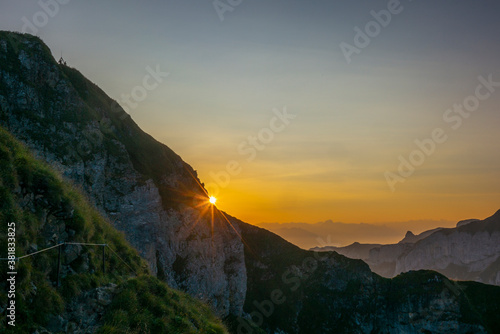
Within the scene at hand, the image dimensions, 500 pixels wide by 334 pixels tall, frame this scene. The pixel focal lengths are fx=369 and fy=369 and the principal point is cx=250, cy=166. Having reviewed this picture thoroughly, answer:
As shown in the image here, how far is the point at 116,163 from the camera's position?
232ft

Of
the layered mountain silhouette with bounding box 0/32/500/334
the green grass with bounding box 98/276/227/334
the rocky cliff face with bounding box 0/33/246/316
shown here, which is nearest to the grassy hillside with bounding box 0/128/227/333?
the green grass with bounding box 98/276/227/334

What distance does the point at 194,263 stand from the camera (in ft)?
285

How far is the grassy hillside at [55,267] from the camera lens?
501 inches

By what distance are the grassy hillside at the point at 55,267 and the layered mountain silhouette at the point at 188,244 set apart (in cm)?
21

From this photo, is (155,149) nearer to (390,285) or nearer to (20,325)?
(20,325)

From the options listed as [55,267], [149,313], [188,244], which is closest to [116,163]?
[188,244]

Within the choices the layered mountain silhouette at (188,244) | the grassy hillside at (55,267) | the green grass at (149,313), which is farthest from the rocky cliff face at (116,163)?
the green grass at (149,313)

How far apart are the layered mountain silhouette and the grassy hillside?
0.69 ft

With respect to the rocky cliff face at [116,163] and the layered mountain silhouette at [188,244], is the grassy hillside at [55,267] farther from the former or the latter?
the rocky cliff face at [116,163]

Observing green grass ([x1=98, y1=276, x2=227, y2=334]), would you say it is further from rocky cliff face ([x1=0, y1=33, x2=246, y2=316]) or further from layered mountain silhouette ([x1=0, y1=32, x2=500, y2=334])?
rocky cliff face ([x1=0, y1=33, x2=246, y2=316])

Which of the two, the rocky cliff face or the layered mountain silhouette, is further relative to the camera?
the layered mountain silhouette

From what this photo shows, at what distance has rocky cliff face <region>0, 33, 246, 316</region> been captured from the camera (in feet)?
191

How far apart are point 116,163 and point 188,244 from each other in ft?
88.4

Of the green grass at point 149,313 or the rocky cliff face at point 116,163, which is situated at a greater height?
the rocky cliff face at point 116,163
